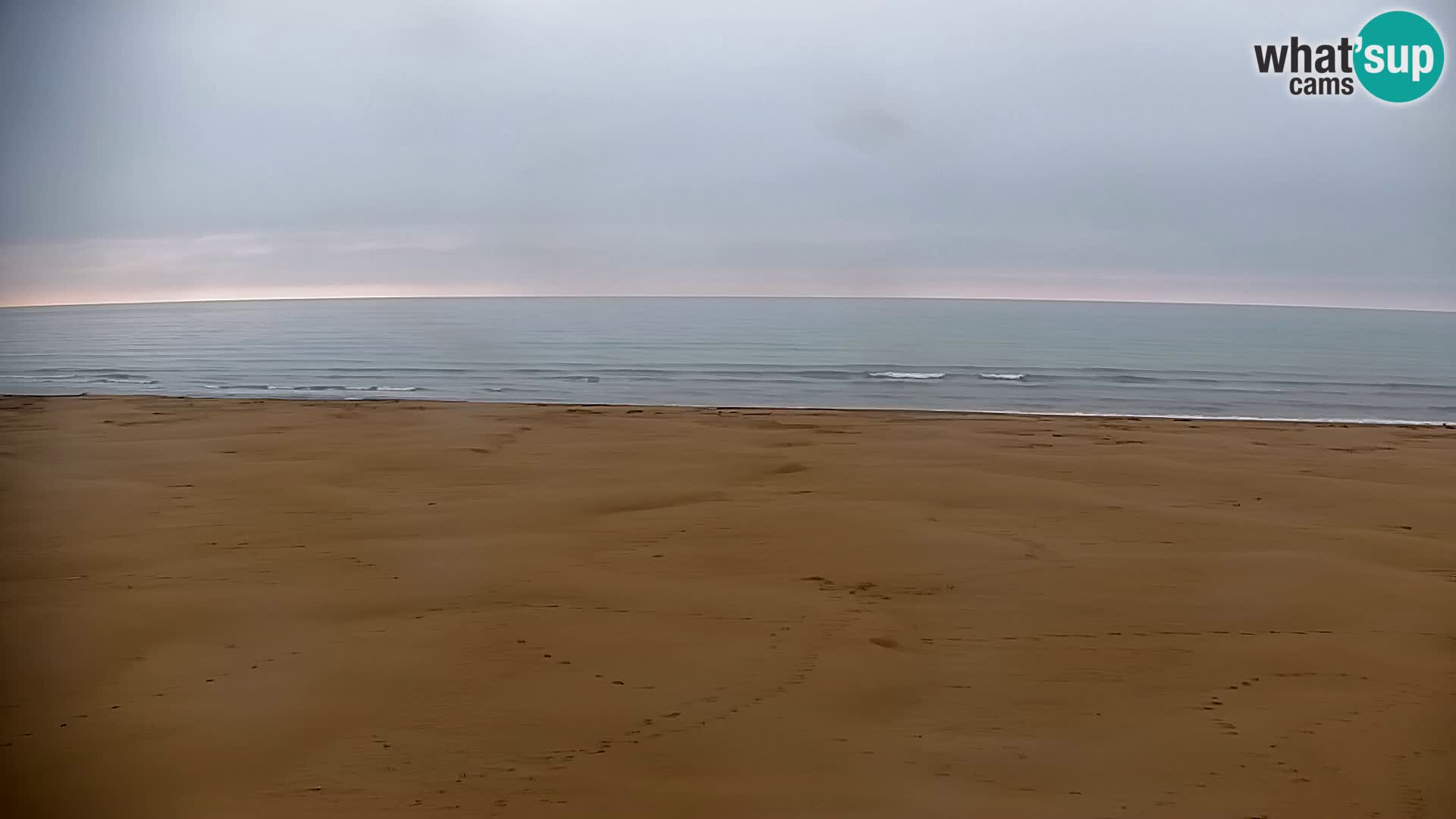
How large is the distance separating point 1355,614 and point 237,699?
3.22 meters

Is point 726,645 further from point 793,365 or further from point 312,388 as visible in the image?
point 793,365

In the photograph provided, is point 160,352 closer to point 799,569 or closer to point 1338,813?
point 799,569

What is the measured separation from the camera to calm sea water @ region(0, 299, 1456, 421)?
11.9 meters

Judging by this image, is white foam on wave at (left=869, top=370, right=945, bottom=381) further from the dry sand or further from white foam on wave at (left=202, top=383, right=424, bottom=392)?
the dry sand

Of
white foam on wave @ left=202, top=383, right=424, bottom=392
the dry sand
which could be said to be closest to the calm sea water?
white foam on wave @ left=202, top=383, right=424, bottom=392

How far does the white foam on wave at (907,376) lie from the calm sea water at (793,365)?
11 centimetres

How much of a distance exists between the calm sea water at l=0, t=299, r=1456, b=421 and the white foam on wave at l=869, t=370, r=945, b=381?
0.37ft

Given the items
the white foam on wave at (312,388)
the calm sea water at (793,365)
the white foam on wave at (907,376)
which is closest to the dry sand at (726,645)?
the calm sea water at (793,365)

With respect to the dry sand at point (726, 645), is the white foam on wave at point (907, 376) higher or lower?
higher

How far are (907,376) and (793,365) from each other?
2.48 metres

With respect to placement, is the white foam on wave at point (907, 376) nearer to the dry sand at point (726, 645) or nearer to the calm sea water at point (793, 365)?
the calm sea water at point (793, 365)

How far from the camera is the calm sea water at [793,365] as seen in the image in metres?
11.9

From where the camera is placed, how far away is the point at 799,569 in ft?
10.7

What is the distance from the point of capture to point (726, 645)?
2.53m
